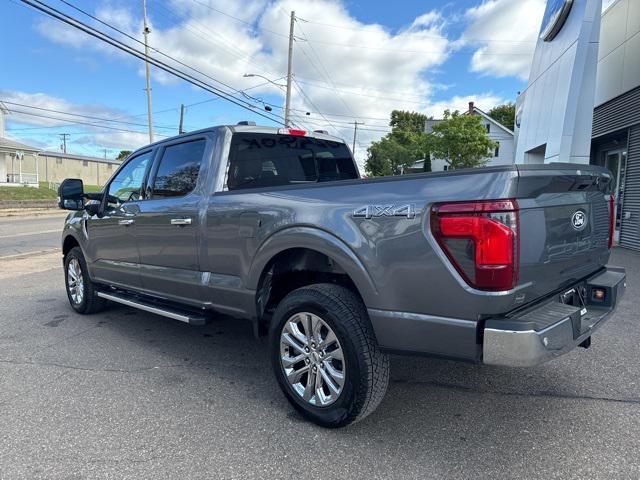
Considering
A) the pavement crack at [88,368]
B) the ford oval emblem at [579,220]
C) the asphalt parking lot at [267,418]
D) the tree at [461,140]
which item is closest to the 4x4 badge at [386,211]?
the ford oval emblem at [579,220]

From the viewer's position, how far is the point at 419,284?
247 centimetres

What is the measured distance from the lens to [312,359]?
3016 millimetres

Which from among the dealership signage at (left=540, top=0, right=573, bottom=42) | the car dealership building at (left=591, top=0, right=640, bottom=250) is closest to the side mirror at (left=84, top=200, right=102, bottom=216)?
the car dealership building at (left=591, top=0, right=640, bottom=250)

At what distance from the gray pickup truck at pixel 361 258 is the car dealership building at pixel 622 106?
31.2ft

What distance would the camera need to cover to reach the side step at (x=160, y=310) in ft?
12.3

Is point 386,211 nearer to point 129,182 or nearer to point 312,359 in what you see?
point 312,359

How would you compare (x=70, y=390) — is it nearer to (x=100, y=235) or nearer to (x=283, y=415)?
(x=283, y=415)

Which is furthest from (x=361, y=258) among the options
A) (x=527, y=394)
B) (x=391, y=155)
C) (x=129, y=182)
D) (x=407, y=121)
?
(x=407, y=121)

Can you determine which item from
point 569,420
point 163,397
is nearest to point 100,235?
point 163,397

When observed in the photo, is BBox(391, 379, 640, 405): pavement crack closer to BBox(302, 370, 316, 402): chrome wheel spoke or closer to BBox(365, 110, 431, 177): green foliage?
BBox(302, 370, 316, 402): chrome wheel spoke

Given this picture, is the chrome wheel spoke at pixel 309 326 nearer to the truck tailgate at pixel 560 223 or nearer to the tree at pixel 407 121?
the truck tailgate at pixel 560 223

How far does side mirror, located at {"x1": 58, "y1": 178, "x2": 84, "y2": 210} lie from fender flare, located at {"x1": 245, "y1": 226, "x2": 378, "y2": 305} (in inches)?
114

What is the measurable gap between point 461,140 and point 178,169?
33365mm

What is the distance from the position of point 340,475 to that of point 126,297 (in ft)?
10.2
